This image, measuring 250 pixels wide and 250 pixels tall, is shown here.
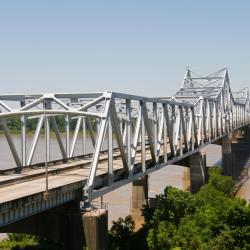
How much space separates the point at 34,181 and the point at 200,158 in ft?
138

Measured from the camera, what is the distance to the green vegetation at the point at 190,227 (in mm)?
31250

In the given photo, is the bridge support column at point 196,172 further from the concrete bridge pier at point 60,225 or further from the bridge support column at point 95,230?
the bridge support column at point 95,230

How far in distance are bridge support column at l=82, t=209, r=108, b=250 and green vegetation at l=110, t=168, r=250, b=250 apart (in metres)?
8.60

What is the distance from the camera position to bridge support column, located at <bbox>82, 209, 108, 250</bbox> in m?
24.8

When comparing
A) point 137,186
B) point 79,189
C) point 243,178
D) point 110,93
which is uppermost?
point 110,93

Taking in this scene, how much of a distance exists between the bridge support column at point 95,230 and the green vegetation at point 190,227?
8.60 meters

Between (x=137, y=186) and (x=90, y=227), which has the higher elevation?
(x=90, y=227)

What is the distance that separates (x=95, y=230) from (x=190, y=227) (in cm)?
1114

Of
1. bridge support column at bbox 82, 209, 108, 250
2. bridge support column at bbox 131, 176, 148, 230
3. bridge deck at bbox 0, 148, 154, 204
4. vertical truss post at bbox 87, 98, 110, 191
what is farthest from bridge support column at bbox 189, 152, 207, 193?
bridge support column at bbox 82, 209, 108, 250

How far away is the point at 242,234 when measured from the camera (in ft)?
102

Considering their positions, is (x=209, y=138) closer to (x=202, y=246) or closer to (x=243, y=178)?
(x=243, y=178)

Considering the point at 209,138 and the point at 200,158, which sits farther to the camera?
the point at 209,138

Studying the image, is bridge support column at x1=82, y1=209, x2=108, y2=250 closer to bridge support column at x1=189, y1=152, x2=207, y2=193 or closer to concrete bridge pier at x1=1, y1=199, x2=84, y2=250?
concrete bridge pier at x1=1, y1=199, x2=84, y2=250

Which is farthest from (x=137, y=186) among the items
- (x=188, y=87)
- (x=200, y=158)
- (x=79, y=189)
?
(x=188, y=87)
